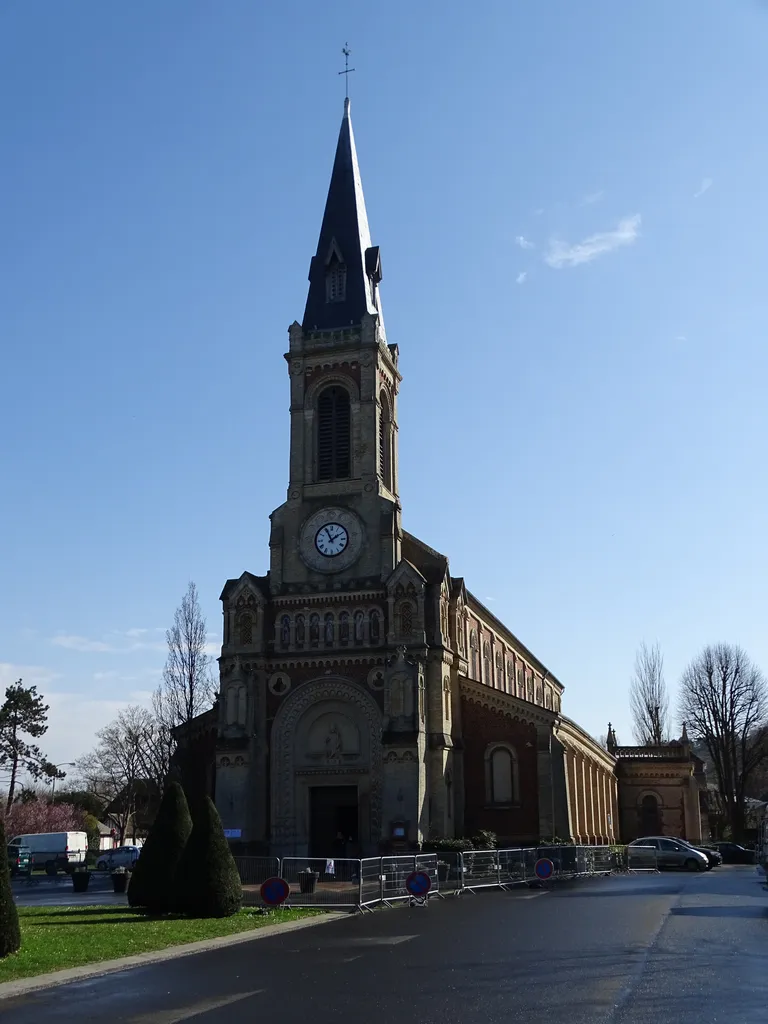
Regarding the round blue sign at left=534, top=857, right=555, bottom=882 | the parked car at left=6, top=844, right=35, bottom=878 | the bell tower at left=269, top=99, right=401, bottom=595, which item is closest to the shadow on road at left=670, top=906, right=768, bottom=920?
the round blue sign at left=534, top=857, right=555, bottom=882

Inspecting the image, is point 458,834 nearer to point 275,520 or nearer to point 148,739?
point 275,520

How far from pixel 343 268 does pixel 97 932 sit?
40543mm

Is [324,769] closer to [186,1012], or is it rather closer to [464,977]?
[464,977]

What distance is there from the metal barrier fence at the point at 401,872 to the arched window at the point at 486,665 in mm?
14387

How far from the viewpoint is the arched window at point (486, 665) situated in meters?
61.5

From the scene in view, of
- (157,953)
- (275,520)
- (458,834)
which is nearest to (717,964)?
(157,953)

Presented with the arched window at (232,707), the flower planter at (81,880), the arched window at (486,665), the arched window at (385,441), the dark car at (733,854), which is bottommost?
the dark car at (733,854)

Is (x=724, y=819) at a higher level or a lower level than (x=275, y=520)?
lower

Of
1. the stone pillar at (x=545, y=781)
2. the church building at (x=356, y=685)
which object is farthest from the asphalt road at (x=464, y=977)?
the stone pillar at (x=545, y=781)

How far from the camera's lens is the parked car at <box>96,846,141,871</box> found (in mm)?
55906

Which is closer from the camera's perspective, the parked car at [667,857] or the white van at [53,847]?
the parked car at [667,857]

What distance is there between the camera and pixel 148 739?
72.9 metres

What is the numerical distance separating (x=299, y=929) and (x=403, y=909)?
19.0ft

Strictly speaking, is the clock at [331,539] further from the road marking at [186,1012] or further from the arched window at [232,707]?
the road marking at [186,1012]
